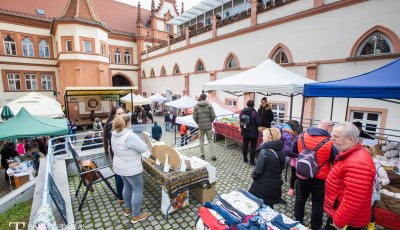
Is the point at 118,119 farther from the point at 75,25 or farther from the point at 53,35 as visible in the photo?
the point at 53,35

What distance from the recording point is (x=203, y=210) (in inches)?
85.4

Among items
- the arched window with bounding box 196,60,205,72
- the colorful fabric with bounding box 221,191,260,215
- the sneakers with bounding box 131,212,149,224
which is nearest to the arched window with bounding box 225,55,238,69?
the arched window with bounding box 196,60,205,72

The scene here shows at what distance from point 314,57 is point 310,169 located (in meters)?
8.88

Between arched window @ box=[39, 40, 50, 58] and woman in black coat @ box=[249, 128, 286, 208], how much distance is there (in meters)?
29.5

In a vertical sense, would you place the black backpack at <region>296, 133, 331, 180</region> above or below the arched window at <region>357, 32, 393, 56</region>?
below

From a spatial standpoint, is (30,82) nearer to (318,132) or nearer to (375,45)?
(318,132)

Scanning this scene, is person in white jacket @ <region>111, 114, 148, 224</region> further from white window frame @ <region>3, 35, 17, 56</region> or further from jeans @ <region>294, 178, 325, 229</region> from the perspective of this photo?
white window frame @ <region>3, 35, 17, 56</region>

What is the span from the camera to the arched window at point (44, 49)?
2273 cm

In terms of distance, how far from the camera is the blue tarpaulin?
3266 millimetres

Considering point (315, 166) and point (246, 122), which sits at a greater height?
point (246, 122)

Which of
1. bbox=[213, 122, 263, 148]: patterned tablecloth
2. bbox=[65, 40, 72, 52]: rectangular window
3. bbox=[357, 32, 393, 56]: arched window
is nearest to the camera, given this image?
bbox=[213, 122, 263, 148]: patterned tablecloth

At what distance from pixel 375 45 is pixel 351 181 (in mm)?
8964

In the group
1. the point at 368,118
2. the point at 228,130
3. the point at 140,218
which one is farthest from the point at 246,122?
the point at 368,118

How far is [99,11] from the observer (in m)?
29.0
